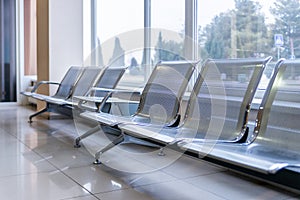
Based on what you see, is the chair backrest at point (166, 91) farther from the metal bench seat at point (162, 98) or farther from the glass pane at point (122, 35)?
the glass pane at point (122, 35)

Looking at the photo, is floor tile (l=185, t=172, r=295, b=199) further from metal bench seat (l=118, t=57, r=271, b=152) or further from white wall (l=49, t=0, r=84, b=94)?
white wall (l=49, t=0, r=84, b=94)

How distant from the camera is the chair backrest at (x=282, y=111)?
220 centimetres

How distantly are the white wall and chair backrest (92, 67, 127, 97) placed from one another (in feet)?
5.53

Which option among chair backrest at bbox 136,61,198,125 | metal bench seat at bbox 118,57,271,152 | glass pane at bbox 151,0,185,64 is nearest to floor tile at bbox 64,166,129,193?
metal bench seat at bbox 118,57,271,152

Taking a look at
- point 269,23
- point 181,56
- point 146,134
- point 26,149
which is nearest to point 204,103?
point 146,134

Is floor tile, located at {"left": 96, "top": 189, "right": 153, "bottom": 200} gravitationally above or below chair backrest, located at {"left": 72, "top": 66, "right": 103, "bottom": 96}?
below

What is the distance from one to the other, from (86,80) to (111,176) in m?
2.54

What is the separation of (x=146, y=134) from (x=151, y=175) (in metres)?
0.56

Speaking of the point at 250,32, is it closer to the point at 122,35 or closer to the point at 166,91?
the point at 166,91

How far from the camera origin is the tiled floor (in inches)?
96.9

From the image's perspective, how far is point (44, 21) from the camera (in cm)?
616

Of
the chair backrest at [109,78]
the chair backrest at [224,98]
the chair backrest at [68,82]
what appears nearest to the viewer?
the chair backrest at [224,98]

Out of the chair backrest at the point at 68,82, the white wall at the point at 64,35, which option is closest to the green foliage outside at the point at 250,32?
the chair backrest at the point at 68,82

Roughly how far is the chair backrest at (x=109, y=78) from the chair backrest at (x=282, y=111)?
223 cm
